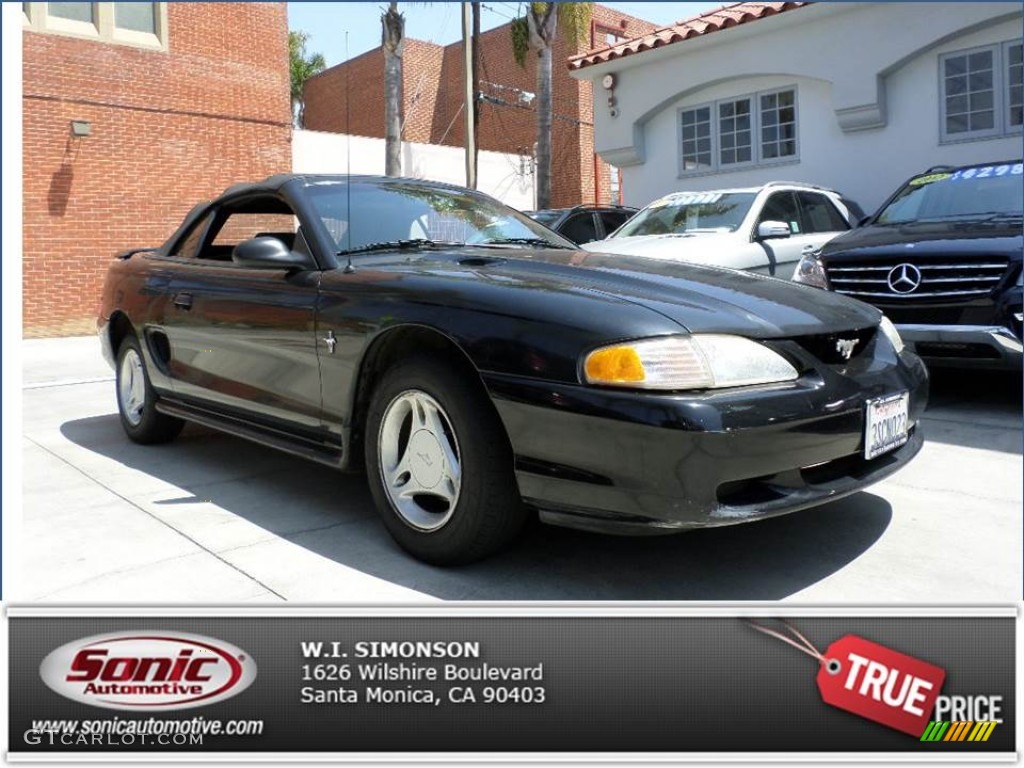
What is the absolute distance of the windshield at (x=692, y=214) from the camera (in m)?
7.98

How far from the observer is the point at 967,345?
17.4ft

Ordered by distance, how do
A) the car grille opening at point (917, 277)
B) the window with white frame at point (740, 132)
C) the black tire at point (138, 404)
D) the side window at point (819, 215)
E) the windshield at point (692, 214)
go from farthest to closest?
the window with white frame at point (740, 132), the side window at point (819, 215), the windshield at point (692, 214), the car grille opening at point (917, 277), the black tire at point (138, 404)

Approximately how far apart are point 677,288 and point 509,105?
2171 centimetres

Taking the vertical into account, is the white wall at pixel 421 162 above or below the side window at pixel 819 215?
above

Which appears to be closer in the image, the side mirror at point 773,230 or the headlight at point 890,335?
the headlight at point 890,335

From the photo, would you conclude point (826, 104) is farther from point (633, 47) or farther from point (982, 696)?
point (982, 696)

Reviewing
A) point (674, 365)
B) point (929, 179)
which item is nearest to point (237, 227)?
point (674, 365)

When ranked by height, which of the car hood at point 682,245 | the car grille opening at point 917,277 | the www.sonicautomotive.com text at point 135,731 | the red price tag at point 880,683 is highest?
the car hood at point 682,245

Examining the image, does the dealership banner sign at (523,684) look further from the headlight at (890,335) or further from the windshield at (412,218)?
the windshield at (412,218)

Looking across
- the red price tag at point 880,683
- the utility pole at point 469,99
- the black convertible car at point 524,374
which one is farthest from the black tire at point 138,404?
the utility pole at point 469,99

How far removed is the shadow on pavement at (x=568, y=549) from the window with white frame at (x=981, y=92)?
7.61 meters

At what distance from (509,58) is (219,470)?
20971 millimetres

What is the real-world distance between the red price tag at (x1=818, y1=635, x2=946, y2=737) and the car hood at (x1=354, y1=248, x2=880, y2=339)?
96 centimetres

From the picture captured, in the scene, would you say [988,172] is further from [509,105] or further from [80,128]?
[509,105]
